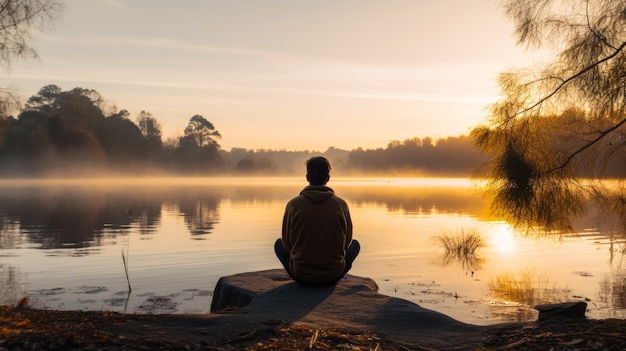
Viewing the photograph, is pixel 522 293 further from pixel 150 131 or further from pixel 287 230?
pixel 150 131

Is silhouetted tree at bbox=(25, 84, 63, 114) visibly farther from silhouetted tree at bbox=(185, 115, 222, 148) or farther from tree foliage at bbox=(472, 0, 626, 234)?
tree foliage at bbox=(472, 0, 626, 234)

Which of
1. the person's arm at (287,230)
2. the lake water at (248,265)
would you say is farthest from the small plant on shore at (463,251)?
the person's arm at (287,230)

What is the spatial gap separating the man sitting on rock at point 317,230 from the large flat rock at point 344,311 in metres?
Result: 0.35

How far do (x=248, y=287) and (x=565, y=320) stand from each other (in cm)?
478

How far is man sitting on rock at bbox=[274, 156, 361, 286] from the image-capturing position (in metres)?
7.91

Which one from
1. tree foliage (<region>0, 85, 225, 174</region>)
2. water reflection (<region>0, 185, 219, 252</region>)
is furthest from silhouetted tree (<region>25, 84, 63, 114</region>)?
water reflection (<region>0, 185, 219, 252</region>)

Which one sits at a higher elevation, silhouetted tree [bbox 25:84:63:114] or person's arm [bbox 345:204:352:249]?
silhouetted tree [bbox 25:84:63:114]

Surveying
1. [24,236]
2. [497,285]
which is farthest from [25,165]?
[497,285]

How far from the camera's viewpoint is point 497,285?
13.9 metres

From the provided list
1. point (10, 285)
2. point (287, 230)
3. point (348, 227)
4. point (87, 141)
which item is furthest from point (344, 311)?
point (87, 141)

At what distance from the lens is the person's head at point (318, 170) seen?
26.4 feet

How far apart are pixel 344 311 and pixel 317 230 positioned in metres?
1.23

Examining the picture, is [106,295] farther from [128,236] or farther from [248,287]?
[128,236]

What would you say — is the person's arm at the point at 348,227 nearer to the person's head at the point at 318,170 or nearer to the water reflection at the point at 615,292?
the person's head at the point at 318,170
